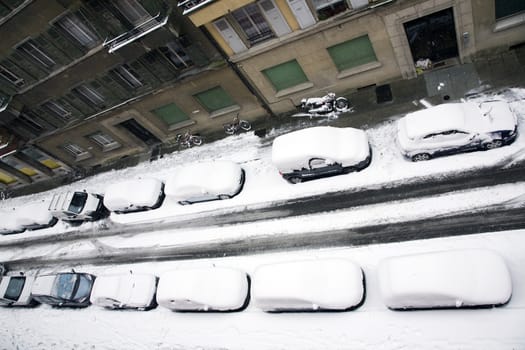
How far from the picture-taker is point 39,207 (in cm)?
2766

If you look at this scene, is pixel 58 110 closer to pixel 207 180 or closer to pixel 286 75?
pixel 207 180

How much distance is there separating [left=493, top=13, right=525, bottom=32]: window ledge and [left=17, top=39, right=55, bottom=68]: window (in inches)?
926

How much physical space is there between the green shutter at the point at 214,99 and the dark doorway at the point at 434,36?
10928mm

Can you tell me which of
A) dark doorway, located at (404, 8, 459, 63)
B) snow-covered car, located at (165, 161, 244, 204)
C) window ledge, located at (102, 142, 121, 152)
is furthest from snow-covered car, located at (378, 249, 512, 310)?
window ledge, located at (102, 142, 121, 152)

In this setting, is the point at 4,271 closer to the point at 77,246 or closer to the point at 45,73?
the point at 77,246

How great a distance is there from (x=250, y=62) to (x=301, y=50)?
289 centimetres

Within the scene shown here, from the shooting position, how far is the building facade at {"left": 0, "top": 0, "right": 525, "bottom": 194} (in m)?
18.4

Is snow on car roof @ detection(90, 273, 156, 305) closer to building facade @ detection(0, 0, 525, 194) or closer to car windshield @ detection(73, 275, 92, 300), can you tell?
car windshield @ detection(73, 275, 92, 300)

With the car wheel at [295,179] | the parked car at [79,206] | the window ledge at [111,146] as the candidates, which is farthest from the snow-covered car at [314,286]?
the window ledge at [111,146]

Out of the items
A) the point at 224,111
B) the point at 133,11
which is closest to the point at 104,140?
the point at 224,111

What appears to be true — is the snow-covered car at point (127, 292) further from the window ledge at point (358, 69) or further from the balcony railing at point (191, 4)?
the window ledge at point (358, 69)

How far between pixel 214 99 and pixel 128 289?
1227 centimetres

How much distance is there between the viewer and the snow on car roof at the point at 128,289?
19.8 metres

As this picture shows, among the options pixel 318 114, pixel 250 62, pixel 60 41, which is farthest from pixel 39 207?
pixel 318 114
